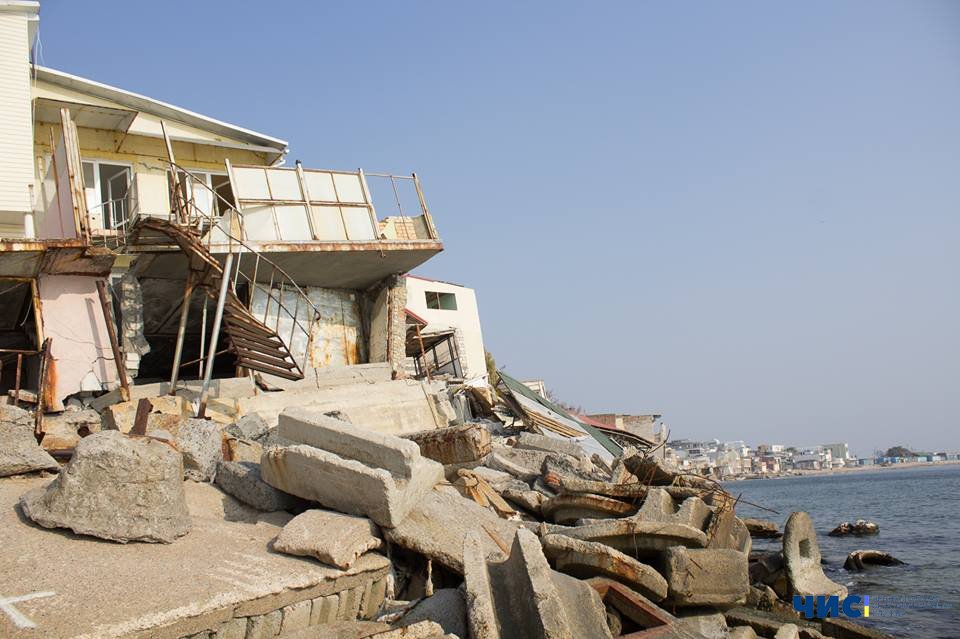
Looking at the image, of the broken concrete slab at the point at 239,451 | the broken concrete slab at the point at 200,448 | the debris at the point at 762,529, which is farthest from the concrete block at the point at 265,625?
the debris at the point at 762,529

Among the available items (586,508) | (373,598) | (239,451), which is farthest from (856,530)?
(373,598)

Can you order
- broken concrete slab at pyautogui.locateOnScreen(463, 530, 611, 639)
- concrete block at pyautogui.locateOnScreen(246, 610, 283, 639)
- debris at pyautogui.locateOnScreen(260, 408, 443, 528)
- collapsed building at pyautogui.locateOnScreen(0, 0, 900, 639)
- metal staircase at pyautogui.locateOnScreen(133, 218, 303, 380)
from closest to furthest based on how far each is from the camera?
concrete block at pyautogui.locateOnScreen(246, 610, 283, 639) < broken concrete slab at pyautogui.locateOnScreen(463, 530, 611, 639) < collapsed building at pyautogui.locateOnScreen(0, 0, 900, 639) < debris at pyautogui.locateOnScreen(260, 408, 443, 528) < metal staircase at pyautogui.locateOnScreen(133, 218, 303, 380)

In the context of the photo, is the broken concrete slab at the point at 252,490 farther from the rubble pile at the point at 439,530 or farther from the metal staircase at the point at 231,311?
the metal staircase at the point at 231,311

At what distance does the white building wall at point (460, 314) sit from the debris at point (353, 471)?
19.8 meters

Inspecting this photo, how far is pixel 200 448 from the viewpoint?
786 centimetres

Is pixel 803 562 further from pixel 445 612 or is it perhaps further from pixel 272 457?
pixel 272 457

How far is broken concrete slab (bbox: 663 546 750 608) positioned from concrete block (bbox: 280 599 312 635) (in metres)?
3.22

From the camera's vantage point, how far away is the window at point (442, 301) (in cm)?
2959

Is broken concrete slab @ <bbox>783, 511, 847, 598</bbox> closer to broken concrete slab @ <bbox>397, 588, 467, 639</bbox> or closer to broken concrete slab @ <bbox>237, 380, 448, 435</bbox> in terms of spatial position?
broken concrete slab @ <bbox>397, 588, 467, 639</bbox>

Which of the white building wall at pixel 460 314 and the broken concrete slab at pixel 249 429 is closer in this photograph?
the broken concrete slab at pixel 249 429

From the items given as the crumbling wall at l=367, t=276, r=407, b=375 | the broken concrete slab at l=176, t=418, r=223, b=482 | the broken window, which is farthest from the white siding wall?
the broken concrete slab at l=176, t=418, r=223, b=482

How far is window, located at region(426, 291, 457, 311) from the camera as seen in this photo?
97.1 feet

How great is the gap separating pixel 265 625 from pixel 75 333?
9.02 metres

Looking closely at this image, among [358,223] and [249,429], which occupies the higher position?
[358,223]
